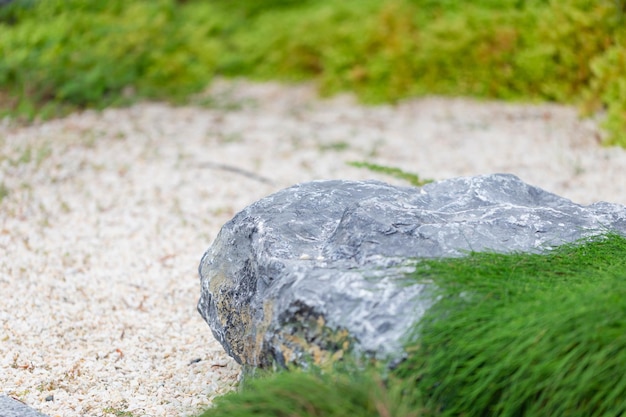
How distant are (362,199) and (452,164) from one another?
291 centimetres

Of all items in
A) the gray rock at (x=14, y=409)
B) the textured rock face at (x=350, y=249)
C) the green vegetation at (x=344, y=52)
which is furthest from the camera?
the green vegetation at (x=344, y=52)

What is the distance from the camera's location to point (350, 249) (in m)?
2.29

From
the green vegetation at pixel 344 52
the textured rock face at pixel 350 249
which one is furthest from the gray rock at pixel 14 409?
the green vegetation at pixel 344 52

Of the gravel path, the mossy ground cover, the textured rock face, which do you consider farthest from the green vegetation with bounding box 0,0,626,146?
the mossy ground cover

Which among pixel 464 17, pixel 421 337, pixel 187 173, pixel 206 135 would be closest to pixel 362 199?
pixel 421 337

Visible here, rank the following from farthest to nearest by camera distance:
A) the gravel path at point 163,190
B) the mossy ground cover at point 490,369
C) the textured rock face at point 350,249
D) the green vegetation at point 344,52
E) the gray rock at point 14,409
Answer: the green vegetation at point 344,52, the gravel path at point 163,190, the gray rock at point 14,409, the textured rock face at point 350,249, the mossy ground cover at point 490,369

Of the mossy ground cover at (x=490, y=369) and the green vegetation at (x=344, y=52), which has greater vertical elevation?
the mossy ground cover at (x=490, y=369)

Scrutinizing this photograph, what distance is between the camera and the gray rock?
2.32m

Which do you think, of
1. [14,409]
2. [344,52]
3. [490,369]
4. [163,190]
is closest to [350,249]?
[490,369]

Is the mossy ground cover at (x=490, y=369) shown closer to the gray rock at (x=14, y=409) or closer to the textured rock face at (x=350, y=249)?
the textured rock face at (x=350, y=249)

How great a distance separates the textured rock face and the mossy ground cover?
80 millimetres

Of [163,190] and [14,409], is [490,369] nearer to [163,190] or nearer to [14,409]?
[14,409]

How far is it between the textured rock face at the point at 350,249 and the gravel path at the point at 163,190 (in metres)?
0.48

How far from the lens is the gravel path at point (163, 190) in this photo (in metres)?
2.86
